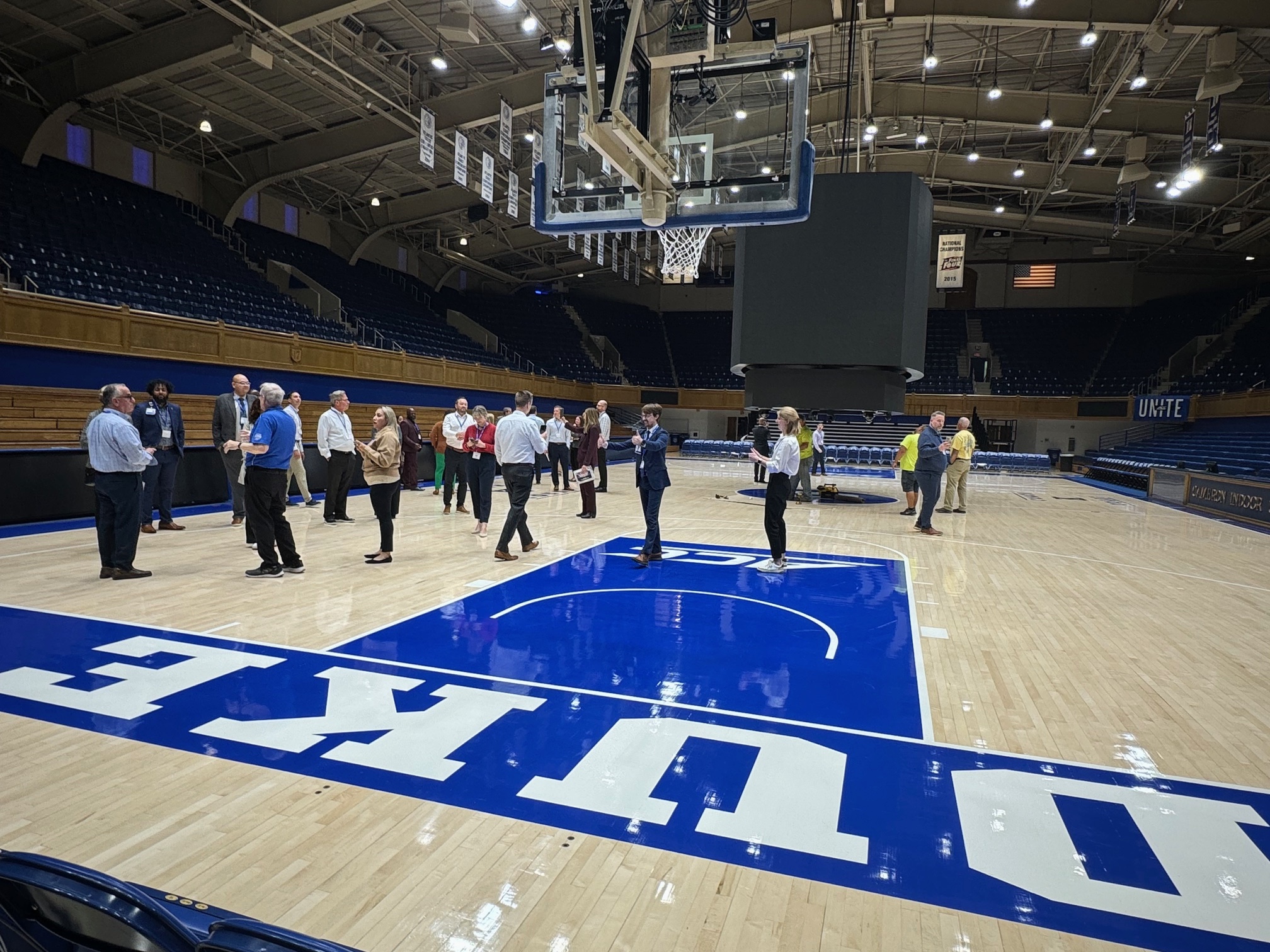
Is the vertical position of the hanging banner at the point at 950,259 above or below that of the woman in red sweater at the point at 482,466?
above

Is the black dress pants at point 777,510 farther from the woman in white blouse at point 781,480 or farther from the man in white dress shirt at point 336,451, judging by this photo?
the man in white dress shirt at point 336,451

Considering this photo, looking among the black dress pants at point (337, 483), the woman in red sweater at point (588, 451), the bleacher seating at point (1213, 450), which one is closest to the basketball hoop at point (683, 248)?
the woman in red sweater at point (588, 451)

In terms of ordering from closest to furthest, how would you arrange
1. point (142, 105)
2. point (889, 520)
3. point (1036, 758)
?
point (1036, 758)
point (889, 520)
point (142, 105)

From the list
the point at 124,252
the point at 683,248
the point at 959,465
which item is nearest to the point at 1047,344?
the point at 959,465

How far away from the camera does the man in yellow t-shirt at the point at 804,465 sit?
13.7 metres

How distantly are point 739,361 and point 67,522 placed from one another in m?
10.1

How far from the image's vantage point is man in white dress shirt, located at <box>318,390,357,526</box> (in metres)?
8.68

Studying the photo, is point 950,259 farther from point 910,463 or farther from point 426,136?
point 426,136

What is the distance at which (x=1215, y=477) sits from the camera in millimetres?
14898

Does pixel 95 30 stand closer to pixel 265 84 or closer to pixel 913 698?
pixel 265 84

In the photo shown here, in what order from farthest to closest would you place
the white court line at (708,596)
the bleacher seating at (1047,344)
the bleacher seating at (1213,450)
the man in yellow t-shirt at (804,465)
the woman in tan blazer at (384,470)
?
the bleacher seating at (1047,344), the bleacher seating at (1213,450), the man in yellow t-shirt at (804,465), the woman in tan blazer at (384,470), the white court line at (708,596)

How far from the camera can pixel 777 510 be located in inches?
300

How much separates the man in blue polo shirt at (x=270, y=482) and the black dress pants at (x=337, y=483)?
261 centimetres

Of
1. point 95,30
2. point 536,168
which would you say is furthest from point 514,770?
point 95,30
